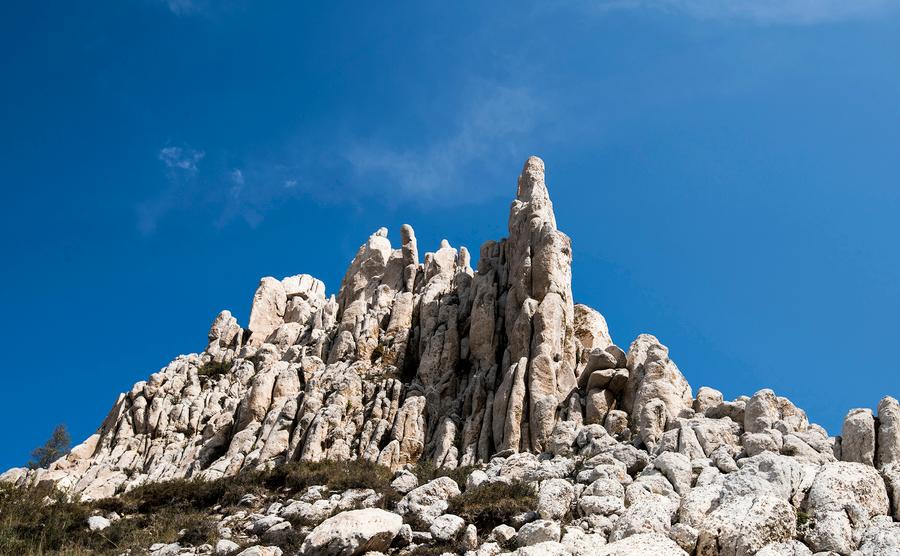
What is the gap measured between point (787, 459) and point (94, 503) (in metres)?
32.3

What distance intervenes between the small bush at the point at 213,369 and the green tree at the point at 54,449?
47.0ft

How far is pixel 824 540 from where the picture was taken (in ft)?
82.7

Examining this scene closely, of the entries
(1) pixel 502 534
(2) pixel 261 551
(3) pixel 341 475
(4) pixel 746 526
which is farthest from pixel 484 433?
(4) pixel 746 526

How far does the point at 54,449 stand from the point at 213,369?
1786cm

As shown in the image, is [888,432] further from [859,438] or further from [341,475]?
[341,475]

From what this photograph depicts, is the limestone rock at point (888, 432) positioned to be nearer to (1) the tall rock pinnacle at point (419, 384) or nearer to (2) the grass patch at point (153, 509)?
(1) the tall rock pinnacle at point (419, 384)

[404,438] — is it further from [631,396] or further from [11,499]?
[11,499]

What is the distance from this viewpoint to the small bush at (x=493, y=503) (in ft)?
103

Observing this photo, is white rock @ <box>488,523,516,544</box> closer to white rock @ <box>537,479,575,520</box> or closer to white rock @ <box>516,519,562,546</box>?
white rock @ <box>516,519,562,546</box>

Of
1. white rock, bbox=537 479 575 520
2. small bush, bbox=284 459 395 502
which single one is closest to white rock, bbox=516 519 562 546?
white rock, bbox=537 479 575 520

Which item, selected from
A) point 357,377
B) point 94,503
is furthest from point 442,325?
point 94,503

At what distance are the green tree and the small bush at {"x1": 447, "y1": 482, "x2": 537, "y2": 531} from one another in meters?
54.0

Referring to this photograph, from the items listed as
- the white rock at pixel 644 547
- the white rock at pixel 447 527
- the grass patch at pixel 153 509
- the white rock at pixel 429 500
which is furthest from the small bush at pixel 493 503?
the white rock at pixel 644 547

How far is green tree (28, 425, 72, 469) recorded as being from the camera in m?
75.8
